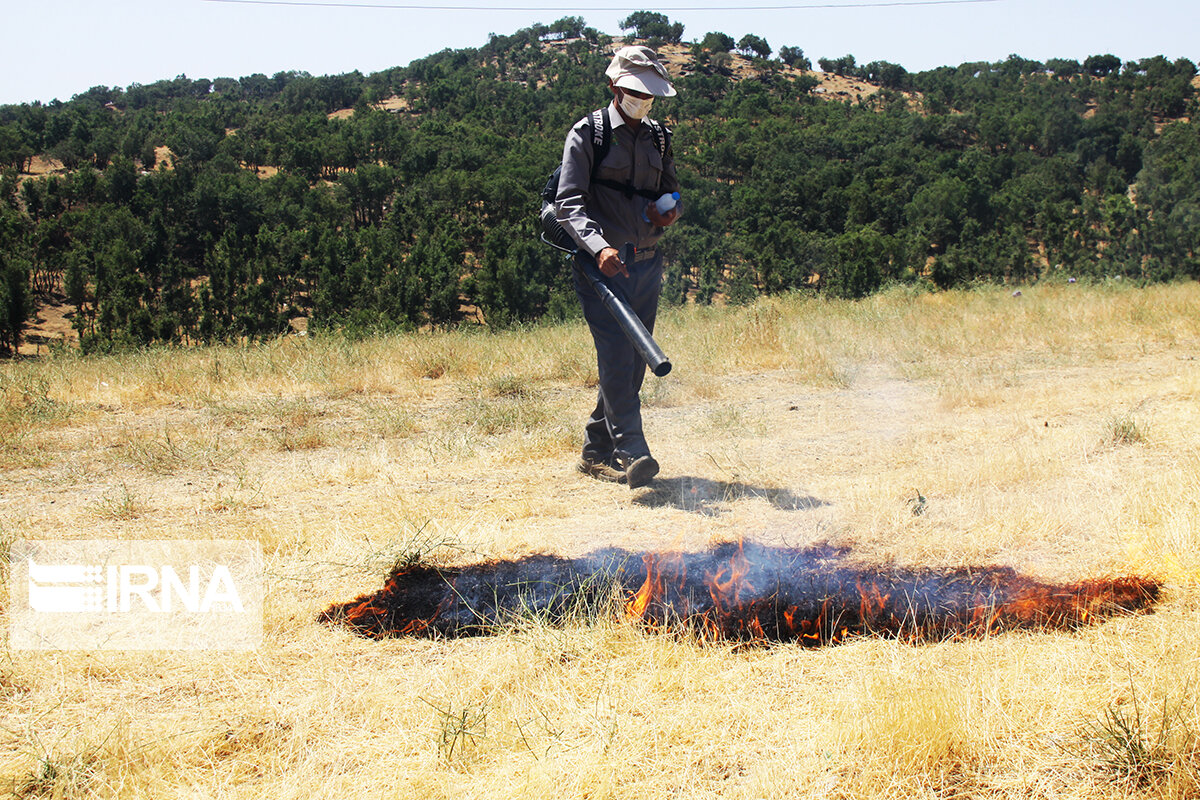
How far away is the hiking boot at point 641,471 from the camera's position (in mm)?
4211

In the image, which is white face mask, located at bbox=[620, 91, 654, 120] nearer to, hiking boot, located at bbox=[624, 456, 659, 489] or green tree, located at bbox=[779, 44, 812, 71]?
hiking boot, located at bbox=[624, 456, 659, 489]

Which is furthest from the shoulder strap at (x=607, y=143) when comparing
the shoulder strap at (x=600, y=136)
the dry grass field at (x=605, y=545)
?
the dry grass field at (x=605, y=545)

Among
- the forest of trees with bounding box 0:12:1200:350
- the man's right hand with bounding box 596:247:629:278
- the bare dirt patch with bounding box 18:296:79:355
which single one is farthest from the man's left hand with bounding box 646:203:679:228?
the bare dirt patch with bounding box 18:296:79:355

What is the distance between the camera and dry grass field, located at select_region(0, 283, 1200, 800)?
81.8 inches

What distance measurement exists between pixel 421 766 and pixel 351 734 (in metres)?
0.29

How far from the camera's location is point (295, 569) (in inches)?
131

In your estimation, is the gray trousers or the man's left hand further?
the gray trousers

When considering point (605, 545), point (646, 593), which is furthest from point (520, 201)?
point (646, 593)

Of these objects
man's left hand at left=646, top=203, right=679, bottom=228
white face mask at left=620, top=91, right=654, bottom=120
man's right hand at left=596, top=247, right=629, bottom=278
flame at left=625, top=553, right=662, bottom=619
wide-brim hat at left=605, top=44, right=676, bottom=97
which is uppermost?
wide-brim hat at left=605, top=44, right=676, bottom=97

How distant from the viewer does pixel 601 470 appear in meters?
4.69

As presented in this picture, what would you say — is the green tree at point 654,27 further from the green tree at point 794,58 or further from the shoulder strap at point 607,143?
the shoulder strap at point 607,143

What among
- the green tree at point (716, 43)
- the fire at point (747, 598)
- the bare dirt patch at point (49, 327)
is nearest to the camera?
the fire at point (747, 598)

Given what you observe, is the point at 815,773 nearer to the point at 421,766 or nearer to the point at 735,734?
the point at 735,734

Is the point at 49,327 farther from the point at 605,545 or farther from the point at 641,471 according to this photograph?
the point at 605,545
